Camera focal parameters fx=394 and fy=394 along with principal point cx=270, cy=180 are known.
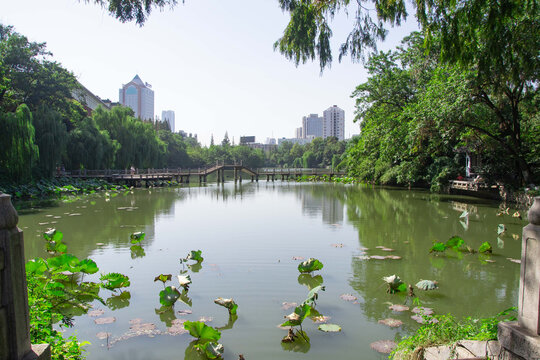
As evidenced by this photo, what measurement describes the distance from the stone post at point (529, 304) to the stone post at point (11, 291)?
9.54 feet

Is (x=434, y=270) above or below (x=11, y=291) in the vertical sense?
below

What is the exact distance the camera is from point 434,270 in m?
7.18

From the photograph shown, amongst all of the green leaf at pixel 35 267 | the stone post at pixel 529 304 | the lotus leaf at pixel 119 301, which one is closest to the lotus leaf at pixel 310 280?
the lotus leaf at pixel 119 301

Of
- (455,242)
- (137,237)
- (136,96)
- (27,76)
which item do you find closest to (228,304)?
(137,237)

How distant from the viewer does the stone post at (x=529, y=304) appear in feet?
7.61

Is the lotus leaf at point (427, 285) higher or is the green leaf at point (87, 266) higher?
the green leaf at point (87, 266)

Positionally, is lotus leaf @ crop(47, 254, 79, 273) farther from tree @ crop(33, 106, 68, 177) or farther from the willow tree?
tree @ crop(33, 106, 68, 177)

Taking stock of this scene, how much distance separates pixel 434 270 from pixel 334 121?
546 feet

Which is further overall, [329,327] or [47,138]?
[47,138]

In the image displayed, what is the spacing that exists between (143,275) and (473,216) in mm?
11967

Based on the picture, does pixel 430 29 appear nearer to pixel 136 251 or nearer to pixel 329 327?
pixel 329 327

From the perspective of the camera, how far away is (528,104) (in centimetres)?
1638

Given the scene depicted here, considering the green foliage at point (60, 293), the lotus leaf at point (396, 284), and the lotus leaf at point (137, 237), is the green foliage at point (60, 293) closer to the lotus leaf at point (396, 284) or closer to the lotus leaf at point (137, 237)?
the lotus leaf at point (137, 237)

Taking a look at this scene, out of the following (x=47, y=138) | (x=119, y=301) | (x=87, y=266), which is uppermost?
(x=47, y=138)
